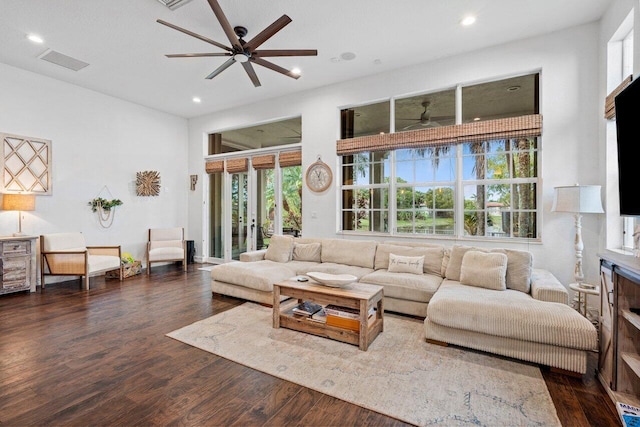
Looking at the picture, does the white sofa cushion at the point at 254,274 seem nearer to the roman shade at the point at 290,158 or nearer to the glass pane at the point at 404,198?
the glass pane at the point at 404,198

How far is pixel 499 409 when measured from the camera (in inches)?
73.3

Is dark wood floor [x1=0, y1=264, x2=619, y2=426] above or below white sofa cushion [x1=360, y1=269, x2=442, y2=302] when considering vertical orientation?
below

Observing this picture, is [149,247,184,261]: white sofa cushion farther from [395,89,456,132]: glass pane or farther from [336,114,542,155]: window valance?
[395,89,456,132]: glass pane

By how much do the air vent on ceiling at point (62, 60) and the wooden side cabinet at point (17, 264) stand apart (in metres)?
2.60

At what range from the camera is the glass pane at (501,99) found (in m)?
3.91

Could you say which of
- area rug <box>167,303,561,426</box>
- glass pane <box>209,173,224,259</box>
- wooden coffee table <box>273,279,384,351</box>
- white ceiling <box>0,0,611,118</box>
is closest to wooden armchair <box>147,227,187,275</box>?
glass pane <box>209,173,224,259</box>

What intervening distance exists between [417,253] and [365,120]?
2.46 m

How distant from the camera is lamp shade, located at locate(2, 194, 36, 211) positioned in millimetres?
4297

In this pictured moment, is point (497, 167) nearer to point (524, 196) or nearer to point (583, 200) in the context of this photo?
point (524, 196)

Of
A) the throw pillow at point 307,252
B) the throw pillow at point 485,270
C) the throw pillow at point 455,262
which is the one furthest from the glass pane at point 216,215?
the throw pillow at point 485,270

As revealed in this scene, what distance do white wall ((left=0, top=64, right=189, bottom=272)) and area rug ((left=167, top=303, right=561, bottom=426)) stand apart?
3837mm

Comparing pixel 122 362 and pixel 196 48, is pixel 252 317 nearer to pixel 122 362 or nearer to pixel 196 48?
pixel 122 362

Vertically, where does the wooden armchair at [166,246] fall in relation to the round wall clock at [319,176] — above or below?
below

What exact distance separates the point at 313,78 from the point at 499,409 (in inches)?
191
